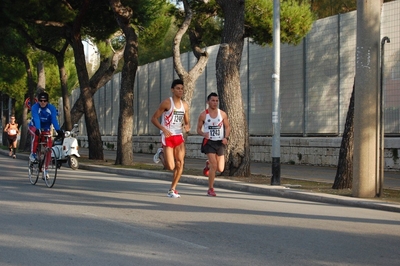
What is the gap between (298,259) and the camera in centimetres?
750

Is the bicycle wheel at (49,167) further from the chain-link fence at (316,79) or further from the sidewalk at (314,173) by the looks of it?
the chain-link fence at (316,79)

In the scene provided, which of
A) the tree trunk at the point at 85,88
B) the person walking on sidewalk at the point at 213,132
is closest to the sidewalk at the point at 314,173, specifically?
the person walking on sidewalk at the point at 213,132

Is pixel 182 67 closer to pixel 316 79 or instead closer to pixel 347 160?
pixel 316 79

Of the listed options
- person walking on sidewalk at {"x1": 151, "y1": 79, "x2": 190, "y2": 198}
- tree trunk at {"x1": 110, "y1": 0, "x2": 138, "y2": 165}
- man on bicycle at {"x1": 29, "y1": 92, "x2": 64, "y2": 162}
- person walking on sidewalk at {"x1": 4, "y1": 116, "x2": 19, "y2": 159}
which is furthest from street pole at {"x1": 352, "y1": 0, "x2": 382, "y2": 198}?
person walking on sidewalk at {"x1": 4, "y1": 116, "x2": 19, "y2": 159}

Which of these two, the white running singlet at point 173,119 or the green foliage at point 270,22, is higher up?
the green foliage at point 270,22

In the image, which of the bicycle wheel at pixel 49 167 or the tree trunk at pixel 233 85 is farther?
the tree trunk at pixel 233 85

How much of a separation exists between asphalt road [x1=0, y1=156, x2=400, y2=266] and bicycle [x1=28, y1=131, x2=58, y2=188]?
1.15 meters

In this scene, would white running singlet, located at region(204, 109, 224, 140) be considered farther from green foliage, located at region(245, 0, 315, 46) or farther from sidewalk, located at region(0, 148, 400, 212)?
green foliage, located at region(245, 0, 315, 46)

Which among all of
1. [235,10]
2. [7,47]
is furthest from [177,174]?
[7,47]

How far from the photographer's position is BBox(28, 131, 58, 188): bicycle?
15.3m

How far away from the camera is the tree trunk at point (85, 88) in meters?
29.0

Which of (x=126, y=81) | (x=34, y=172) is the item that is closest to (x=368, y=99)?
(x=34, y=172)

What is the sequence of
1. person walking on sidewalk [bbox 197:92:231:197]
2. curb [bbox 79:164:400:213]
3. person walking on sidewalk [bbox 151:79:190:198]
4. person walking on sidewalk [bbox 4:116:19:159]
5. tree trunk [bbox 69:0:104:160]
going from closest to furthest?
curb [bbox 79:164:400:213], person walking on sidewalk [bbox 151:79:190:198], person walking on sidewalk [bbox 197:92:231:197], tree trunk [bbox 69:0:104:160], person walking on sidewalk [bbox 4:116:19:159]

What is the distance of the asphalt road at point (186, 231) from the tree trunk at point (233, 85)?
4.45 m
